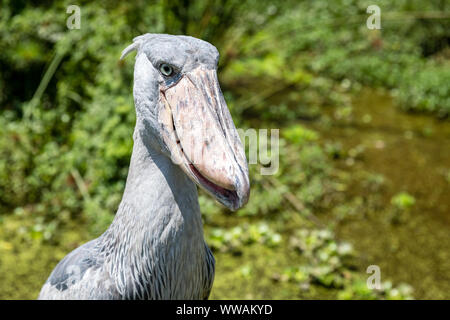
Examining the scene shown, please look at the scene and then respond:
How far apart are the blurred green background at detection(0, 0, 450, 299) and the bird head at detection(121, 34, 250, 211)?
71.3 inches

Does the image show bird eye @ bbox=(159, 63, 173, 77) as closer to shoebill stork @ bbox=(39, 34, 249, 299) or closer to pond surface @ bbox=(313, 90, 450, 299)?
shoebill stork @ bbox=(39, 34, 249, 299)

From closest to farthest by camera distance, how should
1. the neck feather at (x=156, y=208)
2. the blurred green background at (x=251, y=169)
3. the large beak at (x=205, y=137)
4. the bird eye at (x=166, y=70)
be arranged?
1. the large beak at (x=205, y=137)
2. the bird eye at (x=166, y=70)
3. the neck feather at (x=156, y=208)
4. the blurred green background at (x=251, y=169)

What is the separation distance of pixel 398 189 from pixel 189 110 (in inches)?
120

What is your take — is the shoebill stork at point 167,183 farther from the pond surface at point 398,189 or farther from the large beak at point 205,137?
the pond surface at point 398,189

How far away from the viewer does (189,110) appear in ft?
4.88

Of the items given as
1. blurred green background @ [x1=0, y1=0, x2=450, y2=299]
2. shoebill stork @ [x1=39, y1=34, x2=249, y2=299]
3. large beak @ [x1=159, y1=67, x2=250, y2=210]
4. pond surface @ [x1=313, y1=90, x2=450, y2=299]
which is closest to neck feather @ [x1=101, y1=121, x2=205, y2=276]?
shoebill stork @ [x1=39, y1=34, x2=249, y2=299]

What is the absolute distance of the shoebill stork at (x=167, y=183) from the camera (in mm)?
1438

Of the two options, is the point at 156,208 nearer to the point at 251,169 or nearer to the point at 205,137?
the point at 205,137

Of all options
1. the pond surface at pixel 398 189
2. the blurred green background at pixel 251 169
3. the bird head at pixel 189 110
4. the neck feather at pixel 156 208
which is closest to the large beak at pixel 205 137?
the bird head at pixel 189 110

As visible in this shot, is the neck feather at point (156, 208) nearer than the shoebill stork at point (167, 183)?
No

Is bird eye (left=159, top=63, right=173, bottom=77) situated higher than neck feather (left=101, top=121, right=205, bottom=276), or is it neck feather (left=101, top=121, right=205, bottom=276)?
bird eye (left=159, top=63, right=173, bottom=77)

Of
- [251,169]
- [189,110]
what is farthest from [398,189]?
[189,110]

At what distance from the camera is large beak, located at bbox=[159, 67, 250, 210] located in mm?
1374

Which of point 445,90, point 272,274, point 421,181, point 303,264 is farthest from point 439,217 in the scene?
point 445,90
